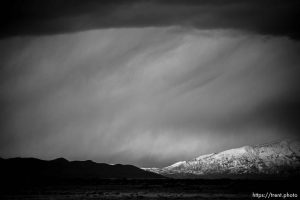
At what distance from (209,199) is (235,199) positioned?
5560 millimetres

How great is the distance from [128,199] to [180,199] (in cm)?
1151

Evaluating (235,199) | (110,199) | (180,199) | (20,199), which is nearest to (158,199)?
(180,199)

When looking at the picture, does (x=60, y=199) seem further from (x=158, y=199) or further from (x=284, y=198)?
(x=284, y=198)

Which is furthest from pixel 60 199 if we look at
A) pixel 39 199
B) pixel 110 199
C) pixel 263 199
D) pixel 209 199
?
pixel 263 199

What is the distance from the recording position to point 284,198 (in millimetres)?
82500

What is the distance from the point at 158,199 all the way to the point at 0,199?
115ft

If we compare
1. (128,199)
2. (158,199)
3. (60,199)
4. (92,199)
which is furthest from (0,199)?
(158,199)

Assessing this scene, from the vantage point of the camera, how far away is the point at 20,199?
306ft

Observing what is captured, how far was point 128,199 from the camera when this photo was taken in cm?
9281

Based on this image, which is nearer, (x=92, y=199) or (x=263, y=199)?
(x=263, y=199)

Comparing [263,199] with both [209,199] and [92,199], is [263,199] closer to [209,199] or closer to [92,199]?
[209,199]

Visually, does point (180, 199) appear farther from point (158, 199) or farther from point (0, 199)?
point (0, 199)

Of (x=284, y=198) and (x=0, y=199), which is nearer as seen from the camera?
(x=284, y=198)

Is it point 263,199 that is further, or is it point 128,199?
point 128,199
